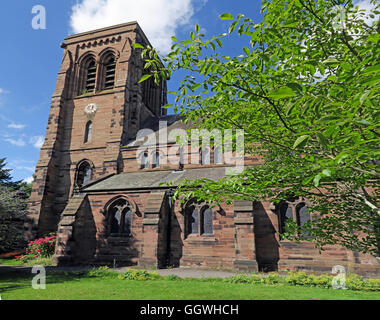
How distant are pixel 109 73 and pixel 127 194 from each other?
1710 centimetres

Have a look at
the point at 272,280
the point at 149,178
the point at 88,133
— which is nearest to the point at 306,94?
the point at 272,280

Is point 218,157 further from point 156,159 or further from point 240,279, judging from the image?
point 240,279

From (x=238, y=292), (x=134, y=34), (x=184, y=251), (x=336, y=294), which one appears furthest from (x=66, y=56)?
(x=336, y=294)

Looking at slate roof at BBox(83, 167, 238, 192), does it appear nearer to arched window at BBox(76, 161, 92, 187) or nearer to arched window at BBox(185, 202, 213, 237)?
arched window at BBox(185, 202, 213, 237)

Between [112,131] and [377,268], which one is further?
[112,131]

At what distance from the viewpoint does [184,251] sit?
14.4 m

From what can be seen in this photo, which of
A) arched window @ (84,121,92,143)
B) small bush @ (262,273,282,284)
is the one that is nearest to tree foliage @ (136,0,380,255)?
small bush @ (262,273,282,284)

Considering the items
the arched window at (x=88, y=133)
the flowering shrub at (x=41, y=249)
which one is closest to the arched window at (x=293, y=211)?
the flowering shrub at (x=41, y=249)

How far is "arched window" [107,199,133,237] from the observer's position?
53.0ft

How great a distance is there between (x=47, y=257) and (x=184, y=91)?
64.7 ft

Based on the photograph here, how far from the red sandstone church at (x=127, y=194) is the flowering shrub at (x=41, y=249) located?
2.34m

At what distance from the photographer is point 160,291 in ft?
27.3

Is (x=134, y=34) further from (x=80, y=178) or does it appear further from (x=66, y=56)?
(x=80, y=178)

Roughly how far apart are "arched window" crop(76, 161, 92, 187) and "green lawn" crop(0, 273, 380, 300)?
509 inches
